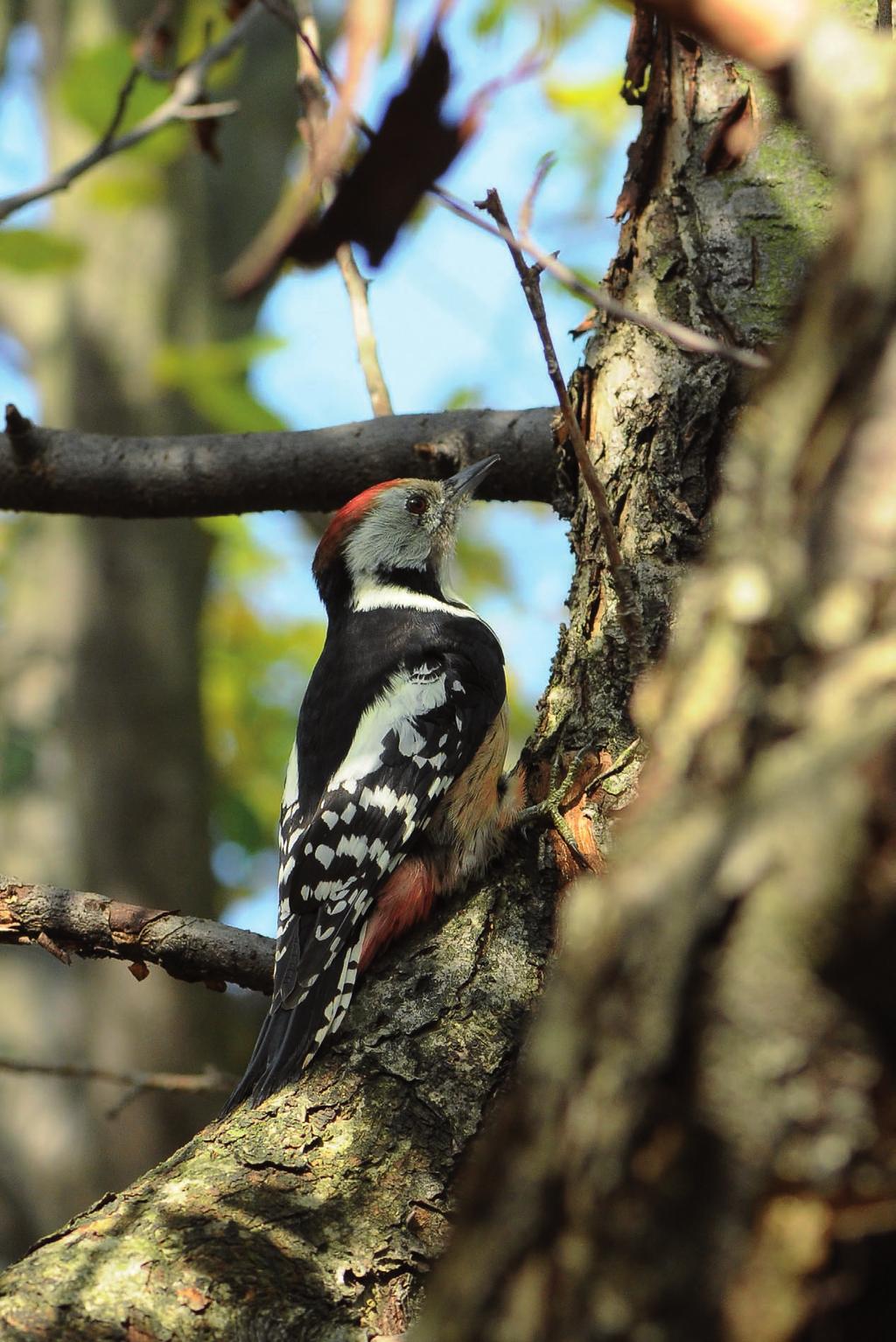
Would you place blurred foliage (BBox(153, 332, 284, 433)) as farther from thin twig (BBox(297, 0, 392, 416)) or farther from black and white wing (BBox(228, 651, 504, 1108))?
black and white wing (BBox(228, 651, 504, 1108))

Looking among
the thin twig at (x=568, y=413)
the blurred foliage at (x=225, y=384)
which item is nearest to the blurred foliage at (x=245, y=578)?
the blurred foliage at (x=225, y=384)

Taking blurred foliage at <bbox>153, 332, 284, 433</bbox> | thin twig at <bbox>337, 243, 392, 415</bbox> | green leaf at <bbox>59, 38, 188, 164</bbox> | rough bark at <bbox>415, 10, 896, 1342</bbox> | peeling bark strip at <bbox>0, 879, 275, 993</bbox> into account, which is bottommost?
rough bark at <bbox>415, 10, 896, 1342</bbox>

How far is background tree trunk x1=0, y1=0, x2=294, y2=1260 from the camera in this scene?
7.17 meters

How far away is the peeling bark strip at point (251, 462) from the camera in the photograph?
11.8 feet

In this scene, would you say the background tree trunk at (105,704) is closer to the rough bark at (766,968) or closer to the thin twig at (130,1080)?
the thin twig at (130,1080)

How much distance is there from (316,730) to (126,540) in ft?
15.5

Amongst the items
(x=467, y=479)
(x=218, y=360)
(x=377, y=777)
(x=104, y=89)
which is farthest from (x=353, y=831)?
(x=104, y=89)

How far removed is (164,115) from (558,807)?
8.25 ft

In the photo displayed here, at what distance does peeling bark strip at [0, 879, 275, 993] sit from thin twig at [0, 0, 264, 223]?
7.26ft

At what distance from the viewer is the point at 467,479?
401 centimetres

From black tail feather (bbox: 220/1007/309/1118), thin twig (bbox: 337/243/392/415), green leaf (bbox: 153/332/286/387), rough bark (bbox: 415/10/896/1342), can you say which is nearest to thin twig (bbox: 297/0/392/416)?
thin twig (bbox: 337/243/392/415)

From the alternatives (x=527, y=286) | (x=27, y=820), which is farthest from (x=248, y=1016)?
(x=527, y=286)

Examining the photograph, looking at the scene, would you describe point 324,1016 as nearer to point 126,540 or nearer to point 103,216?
point 126,540

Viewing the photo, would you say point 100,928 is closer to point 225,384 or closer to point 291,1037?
point 291,1037
